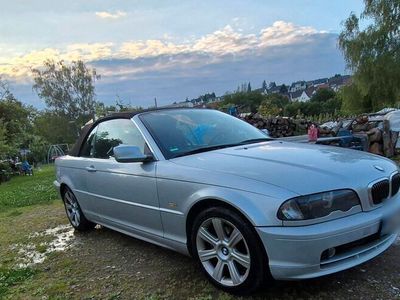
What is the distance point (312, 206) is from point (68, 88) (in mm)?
49060

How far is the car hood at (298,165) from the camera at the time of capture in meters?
2.96

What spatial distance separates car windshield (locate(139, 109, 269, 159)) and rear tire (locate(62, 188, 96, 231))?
1923mm

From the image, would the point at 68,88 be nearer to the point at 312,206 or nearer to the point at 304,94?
the point at 312,206

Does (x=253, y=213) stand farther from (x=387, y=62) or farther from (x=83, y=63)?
(x=83, y=63)

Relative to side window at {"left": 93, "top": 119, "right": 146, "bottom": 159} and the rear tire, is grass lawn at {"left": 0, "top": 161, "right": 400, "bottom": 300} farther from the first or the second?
side window at {"left": 93, "top": 119, "right": 146, "bottom": 159}

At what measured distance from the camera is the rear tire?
18.2ft

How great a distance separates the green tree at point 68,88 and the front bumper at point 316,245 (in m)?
47.0

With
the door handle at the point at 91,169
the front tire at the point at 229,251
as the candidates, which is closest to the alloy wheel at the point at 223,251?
the front tire at the point at 229,251

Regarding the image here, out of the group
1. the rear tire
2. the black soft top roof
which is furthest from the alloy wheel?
the rear tire

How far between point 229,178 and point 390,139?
30.7ft

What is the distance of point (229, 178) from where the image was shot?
A: 124 inches

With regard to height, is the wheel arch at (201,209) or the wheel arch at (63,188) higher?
the wheel arch at (201,209)

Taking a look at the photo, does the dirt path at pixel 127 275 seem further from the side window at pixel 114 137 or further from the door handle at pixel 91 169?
the side window at pixel 114 137

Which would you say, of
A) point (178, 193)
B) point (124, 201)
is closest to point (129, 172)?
point (124, 201)
